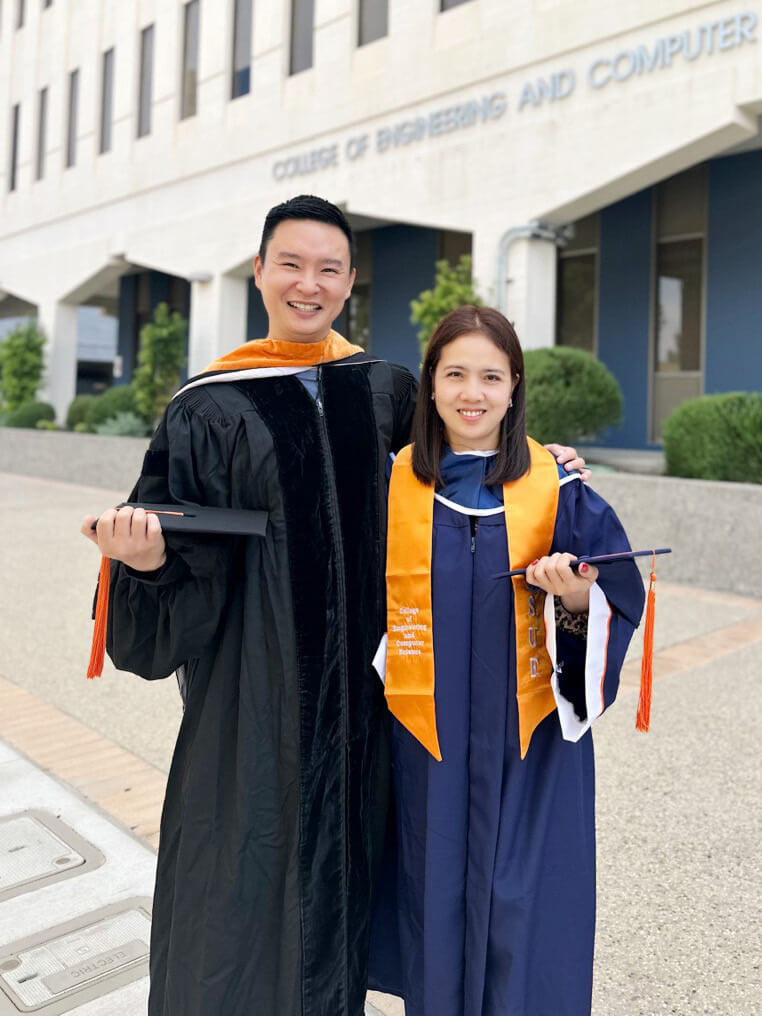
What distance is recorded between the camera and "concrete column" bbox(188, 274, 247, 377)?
16.9 meters

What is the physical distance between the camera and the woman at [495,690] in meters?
1.83

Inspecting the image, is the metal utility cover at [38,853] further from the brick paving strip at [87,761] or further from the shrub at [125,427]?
the shrub at [125,427]

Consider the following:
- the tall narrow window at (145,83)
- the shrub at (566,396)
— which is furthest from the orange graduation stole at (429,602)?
the tall narrow window at (145,83)

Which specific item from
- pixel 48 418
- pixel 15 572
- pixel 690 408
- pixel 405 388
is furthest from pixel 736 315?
pixel 48 418

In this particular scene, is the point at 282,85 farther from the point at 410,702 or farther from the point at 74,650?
the point at 410,702

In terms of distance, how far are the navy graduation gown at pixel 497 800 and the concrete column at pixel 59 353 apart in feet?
70.0

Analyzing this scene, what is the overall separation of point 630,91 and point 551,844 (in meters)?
10.8

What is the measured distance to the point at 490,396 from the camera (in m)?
1.87

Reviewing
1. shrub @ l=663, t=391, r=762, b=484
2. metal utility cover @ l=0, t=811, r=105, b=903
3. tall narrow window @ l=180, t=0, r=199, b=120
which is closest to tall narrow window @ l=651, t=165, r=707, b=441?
shrub @ l=663, t=391, r=762, b=484

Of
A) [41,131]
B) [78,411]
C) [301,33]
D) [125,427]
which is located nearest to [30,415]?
[78,411]

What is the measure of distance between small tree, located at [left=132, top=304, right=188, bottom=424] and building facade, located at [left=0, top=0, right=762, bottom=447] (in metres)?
0.60

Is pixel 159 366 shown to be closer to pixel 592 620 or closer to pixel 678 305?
pixel 678 305

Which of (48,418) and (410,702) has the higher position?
(48,418)

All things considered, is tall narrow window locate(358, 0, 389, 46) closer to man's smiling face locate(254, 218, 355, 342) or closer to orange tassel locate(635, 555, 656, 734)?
man's smiling face locate(254, 218, 355, 342)
